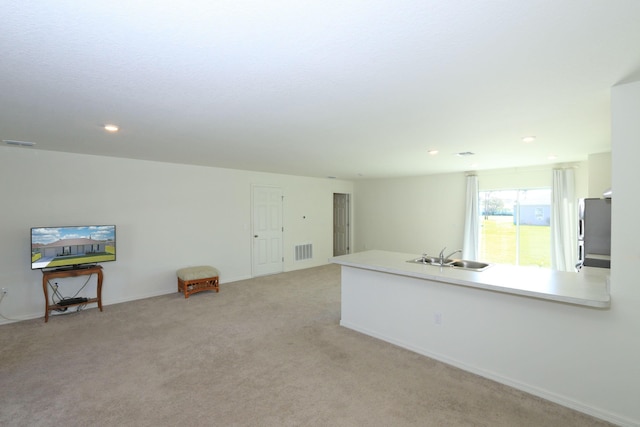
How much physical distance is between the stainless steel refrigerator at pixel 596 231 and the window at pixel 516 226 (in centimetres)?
239

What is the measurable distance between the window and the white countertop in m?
3.10

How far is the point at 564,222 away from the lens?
525cm

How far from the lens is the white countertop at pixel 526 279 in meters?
2.18

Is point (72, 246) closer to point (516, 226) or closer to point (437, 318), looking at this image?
point (437, 318)

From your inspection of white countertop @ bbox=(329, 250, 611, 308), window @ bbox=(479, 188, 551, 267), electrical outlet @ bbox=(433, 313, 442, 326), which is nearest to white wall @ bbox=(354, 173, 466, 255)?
window @ bbox=(479, 188, 551, 267)

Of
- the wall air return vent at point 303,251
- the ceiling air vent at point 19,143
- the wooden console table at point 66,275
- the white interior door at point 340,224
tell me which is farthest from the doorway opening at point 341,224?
the ceiling air vent at point 19,143

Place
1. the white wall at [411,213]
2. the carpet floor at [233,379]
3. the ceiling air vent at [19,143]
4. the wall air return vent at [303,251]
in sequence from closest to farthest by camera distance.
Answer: the carpet floor at [233,379] < the ceiling air vent at [19,143] < the white wall at [411,213] < the wall air return vent at [303,251]

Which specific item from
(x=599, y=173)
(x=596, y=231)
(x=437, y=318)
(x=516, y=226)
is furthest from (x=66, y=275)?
(x=516, y=226)

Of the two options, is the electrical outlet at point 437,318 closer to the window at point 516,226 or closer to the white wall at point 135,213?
the window at point 516,226

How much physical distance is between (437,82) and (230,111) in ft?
5.32

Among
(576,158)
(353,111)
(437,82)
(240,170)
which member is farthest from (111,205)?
(576,158)

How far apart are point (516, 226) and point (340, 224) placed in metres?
4.50

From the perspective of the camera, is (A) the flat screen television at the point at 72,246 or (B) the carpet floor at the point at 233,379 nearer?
(B) the carpet floor at the point at 233,379

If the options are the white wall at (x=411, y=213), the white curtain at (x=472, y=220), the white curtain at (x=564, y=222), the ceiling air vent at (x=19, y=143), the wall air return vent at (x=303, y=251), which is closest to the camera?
the ceiling air vent at (x=19, y=143)
